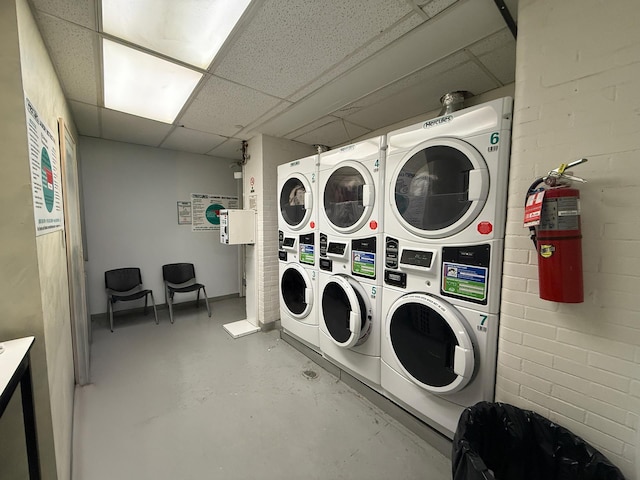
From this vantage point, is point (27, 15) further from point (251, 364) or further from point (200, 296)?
point (200, 296)

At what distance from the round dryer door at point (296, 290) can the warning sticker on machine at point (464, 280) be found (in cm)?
127

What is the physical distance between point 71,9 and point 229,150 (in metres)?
2.52

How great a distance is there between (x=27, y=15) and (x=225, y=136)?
2.00 metres

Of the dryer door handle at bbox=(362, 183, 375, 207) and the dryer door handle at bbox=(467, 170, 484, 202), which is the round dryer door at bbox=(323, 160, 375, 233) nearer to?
the dryer door handle at bbox=(362, 183, 375, 207)

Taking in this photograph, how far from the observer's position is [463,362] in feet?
4.23

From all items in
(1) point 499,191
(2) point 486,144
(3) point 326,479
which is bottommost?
(3) point 326,479

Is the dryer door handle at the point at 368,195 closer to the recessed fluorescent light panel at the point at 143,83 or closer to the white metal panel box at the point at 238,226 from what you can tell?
the recessed fluorescent light panel at the point at 143,83

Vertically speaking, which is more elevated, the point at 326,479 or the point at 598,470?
the point at 598,470

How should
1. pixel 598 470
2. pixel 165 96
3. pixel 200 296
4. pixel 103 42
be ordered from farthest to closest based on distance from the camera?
1. pixel 200 296
2. pixel 165 96
3. pixel 103 42
4. pixel 598 470

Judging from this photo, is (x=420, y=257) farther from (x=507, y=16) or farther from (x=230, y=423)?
(x=230, y=423)

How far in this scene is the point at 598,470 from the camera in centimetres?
93

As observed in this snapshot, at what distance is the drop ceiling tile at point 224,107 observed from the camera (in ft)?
6.52

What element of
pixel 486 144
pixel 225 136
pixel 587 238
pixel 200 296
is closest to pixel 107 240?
pixel 200 296

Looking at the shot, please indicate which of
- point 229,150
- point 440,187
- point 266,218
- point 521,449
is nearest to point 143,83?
point 266,218
